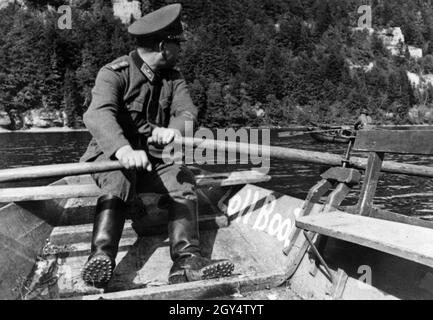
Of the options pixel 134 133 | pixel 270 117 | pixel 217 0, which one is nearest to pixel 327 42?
pixel 217 0

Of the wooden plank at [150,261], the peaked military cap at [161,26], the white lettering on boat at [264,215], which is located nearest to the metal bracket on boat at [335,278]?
the wooden plank at [150,261]

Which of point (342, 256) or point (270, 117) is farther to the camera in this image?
point (270, 117)

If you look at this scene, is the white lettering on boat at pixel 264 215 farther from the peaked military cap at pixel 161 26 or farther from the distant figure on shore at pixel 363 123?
the peaked military cap at pixel 161 26

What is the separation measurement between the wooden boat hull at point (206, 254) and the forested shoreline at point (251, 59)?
6898 cm

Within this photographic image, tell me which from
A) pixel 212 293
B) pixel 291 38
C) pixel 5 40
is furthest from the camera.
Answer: pixel 291 38

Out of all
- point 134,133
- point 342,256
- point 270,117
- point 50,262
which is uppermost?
point 134,133

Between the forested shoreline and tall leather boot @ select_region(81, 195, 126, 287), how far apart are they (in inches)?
2767

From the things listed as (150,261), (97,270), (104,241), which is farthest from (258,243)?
(97,270)

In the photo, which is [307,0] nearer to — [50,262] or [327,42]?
[327,42]

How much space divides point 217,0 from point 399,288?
14360 centimetres

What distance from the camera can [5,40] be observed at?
88.3 m

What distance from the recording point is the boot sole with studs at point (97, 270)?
9.62 ft

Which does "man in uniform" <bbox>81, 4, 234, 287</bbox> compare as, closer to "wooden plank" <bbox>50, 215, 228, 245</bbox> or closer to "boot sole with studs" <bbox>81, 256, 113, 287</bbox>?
"boot sole with studs" <bbox>81, 256, 113, 287</bbox>

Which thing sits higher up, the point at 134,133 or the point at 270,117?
the point at 134,133
